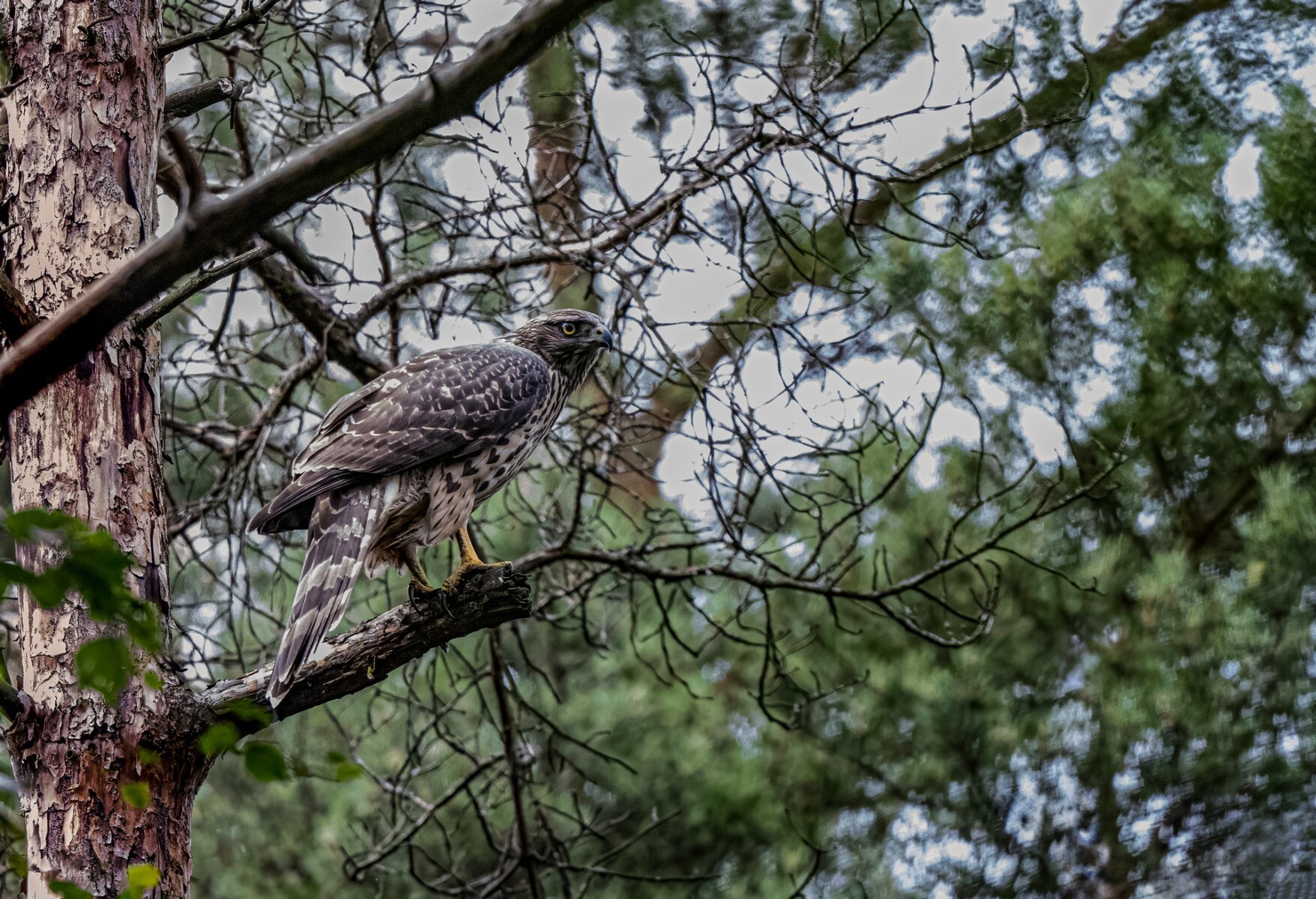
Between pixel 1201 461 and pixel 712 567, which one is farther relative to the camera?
pixel 1201 461

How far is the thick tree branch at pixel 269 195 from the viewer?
1.34 m

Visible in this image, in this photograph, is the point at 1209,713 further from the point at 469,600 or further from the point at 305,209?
the point at 305,209

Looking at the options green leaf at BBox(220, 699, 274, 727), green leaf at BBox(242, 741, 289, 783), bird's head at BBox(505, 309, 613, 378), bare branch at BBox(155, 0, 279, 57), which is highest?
bird's head at BBox(505, 309, 613, 378)

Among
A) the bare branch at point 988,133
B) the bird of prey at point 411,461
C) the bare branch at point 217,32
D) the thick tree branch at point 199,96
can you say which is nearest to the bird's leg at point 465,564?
the bird of prey at point 411,461

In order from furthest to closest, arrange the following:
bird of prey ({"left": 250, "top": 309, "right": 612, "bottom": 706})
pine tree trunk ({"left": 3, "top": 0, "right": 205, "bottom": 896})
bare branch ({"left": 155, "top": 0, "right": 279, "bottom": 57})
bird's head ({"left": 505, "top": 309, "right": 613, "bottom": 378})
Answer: bird's head ({"left": 505, "top": 309, "right": 613, "bottom": 378}), bird of prey ({"left": 250, "top": 309, "right": 612, "bottom": 706}), bare branch ({"left": 155, "top": 0, "right": 279, "bottom": 57}), pine tree trunk ({"left": 3, "top": 0, "right": 205, "bottom": 896})

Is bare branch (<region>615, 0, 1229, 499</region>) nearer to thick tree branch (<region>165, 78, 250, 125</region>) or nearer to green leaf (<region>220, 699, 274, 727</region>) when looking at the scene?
thick tree branch (<region>165, 78, 250, 125</region>)

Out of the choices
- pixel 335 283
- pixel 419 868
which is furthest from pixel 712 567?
pixel 419 868

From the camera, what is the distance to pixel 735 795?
18.4 ft

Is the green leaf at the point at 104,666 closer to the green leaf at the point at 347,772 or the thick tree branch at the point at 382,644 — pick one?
the green leaf at the point at 347,772

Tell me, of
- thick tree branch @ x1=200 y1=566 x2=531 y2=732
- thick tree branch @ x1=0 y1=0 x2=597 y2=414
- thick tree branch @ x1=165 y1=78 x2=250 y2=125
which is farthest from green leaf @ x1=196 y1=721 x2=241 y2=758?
thick tree branch @ x1=165 y1=78 x2=250 y2=125

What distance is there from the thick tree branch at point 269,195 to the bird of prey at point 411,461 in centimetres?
161

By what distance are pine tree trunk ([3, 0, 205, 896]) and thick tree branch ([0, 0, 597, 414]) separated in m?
0.99

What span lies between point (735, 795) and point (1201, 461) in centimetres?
257

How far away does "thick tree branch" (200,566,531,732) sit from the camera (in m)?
2.74
